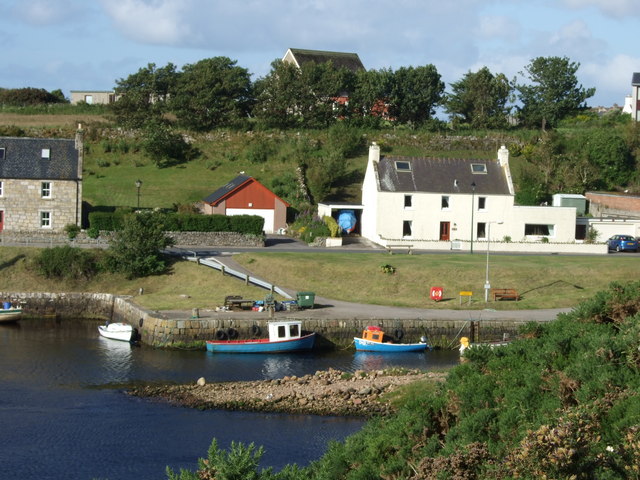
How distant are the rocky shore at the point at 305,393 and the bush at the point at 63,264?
18.8 m

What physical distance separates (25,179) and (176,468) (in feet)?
126

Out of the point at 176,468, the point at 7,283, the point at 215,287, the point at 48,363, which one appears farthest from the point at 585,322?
the point at 7,283

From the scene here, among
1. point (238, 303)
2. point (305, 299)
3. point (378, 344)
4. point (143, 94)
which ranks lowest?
point (378, 344)

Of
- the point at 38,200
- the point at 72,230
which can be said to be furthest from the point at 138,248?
the point at 38,200

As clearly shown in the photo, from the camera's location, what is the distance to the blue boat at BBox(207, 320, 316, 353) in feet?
145

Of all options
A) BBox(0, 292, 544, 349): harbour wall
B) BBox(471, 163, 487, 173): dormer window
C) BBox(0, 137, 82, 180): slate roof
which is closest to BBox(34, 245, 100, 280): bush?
BBox(0, 292, 544, 349): harbour wall

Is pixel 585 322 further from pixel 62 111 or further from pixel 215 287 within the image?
pixel 62 111

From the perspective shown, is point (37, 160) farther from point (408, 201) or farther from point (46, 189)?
point (408, 201)

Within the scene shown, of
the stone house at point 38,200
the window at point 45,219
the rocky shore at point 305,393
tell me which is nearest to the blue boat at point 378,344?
the rocky shore at point 305,393

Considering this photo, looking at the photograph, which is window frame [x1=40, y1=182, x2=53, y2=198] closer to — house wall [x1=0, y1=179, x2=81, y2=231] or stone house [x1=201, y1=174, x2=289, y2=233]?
house wall [x1=0, y1=179, x2=81, y2=231]

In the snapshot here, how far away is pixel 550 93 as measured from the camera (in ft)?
326

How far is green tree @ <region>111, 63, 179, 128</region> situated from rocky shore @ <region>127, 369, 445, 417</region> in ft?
177

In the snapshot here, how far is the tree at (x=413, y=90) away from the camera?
315 feet

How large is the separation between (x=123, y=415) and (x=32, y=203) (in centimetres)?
3185
